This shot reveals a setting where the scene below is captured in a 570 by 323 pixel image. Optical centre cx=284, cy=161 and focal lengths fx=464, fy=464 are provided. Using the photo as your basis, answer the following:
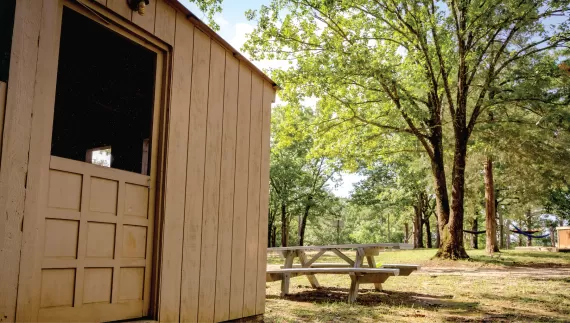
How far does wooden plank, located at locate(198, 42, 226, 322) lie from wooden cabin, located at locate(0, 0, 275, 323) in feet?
0.05

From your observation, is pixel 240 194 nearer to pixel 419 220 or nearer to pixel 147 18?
pixel 147 18

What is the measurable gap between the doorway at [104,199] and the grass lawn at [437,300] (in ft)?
7.31

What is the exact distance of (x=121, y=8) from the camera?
11.3ft

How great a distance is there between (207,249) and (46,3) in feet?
7.75

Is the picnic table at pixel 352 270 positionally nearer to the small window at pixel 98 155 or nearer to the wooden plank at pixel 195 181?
the small window at pixel 98 155

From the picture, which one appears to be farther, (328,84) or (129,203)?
(328,84)

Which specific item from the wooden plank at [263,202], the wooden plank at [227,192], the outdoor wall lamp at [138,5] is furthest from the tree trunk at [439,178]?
the outdoor wall lamp at [138,5]

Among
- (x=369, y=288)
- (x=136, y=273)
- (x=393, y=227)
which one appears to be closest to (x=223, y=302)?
(x=136, y=273)

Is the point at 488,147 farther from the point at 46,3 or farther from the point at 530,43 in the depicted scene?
the point at 46,3

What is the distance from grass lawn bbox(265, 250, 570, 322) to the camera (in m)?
5.59

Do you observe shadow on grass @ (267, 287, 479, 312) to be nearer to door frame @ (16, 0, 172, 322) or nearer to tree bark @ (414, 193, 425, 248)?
door frame @ (16, 0, 172, 322)

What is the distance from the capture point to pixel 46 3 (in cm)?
298

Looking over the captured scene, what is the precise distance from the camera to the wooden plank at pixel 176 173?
378cm

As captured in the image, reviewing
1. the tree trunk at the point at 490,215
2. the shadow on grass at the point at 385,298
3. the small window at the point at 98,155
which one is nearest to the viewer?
the small window at the point at 98,155
